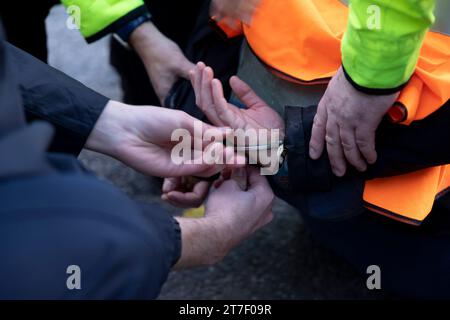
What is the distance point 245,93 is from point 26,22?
0.69 metres

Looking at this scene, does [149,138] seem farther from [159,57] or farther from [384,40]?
[384,40]

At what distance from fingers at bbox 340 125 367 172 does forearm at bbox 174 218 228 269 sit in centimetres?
26

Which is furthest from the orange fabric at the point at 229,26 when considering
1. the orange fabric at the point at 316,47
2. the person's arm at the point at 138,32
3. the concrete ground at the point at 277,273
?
the concrete ground at the point at 277,273

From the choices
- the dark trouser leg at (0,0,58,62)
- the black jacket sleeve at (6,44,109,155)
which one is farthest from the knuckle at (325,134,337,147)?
the dark trouser leg at (0,0,58,62)

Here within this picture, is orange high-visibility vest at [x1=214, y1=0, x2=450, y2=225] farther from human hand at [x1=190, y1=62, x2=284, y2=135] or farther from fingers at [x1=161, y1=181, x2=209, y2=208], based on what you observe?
fingers at [x1=161, y1=181, x2=209, y2=208]

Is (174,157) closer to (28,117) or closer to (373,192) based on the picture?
(28,117)

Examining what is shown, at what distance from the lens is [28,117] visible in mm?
1192

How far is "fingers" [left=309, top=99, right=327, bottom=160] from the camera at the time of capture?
114cm

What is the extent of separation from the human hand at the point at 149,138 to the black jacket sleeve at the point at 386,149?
134 millimetres

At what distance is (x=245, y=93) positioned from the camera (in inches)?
52.1

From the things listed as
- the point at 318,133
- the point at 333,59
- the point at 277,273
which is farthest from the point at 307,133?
the point at 277,273

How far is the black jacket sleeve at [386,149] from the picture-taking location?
109cm

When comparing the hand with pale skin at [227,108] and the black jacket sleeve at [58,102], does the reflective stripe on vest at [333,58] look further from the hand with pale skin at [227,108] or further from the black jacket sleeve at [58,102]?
the black jacket sleeve at [58,102]
